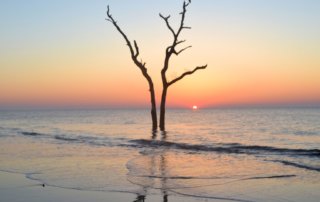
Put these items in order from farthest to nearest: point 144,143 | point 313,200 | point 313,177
Answer: point 144,143, point 313,177, point 313,200

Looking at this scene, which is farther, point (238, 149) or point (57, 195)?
point (238, 149)

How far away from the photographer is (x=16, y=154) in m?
15.6

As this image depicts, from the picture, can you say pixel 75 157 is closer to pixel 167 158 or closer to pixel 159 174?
pixel 167 158

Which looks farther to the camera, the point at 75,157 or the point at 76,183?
the point at 75,157

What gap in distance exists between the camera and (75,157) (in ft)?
47.5

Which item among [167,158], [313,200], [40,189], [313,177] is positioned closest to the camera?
[313,200]

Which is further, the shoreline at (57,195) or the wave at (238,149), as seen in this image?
the wave at (238,149)

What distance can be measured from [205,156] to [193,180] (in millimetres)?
5383

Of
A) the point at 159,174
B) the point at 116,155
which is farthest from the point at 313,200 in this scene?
the point at 116,155

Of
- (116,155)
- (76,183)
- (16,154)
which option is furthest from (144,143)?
(76,183)

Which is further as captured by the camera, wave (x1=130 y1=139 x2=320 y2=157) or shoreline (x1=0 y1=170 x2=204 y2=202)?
wave (x1=130 y1=139 x2=320 y2=157)

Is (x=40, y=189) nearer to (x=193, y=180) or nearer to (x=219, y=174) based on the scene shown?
(x=193, y=180)

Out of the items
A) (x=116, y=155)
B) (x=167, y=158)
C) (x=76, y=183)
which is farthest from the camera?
(x=116, y=155)

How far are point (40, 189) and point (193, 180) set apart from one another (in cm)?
342
